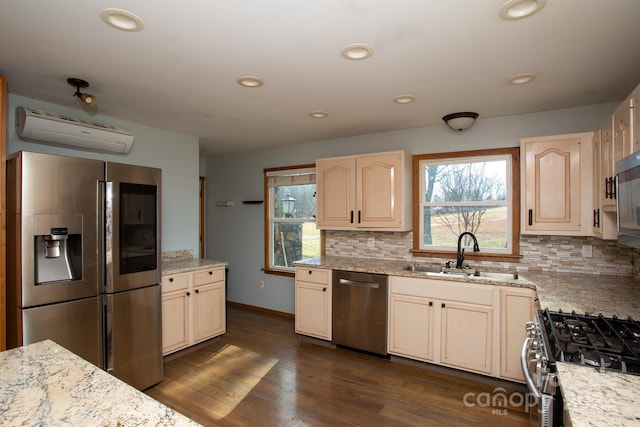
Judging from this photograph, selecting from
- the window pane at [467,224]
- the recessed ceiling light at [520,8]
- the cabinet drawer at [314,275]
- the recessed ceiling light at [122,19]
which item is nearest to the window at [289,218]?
the cabinet drawer at [314,275]

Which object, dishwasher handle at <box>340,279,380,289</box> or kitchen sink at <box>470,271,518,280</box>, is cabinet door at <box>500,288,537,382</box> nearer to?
kitchen sink at <box>470,271,518,280</box>

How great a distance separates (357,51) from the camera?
2.00 meters

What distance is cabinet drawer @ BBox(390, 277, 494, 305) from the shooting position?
2.83 metres

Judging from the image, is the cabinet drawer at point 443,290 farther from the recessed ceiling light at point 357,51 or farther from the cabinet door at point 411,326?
the recessed ceiling light at point 357,51

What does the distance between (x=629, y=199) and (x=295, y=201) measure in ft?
12.3

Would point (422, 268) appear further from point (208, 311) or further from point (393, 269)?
point (208, 311)

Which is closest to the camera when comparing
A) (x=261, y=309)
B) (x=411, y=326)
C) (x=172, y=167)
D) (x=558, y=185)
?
(x=558, y=185)

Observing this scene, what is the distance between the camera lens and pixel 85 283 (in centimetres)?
240

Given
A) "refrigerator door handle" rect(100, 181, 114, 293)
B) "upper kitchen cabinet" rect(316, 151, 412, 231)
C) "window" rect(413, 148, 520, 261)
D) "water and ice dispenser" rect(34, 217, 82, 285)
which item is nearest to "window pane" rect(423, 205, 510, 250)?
"window" rect(413, 148, 520, 261)

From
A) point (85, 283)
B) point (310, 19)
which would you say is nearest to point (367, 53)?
point (310, 19)

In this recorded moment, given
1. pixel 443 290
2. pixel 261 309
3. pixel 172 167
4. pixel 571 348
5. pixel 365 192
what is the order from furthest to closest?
pixel 261 309 < pixel 172 167 < pixel 365 192 < pixel 443 290 < pixel 571 348

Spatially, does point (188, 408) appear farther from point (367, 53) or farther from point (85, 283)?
point (367, 53)

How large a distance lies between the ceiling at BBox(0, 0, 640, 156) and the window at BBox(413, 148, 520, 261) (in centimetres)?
55

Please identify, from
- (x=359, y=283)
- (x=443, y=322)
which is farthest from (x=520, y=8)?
(x=359, y=283)
